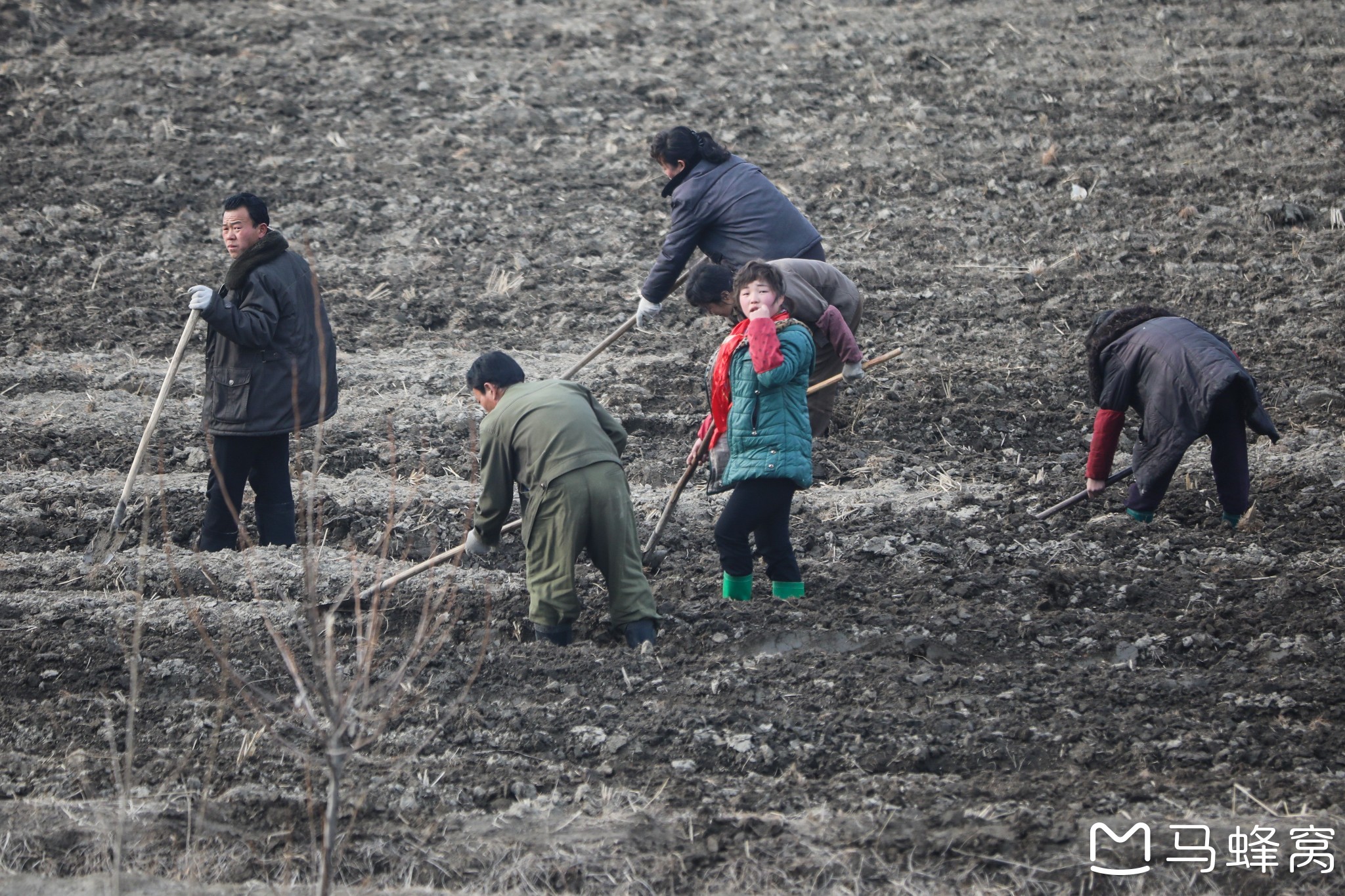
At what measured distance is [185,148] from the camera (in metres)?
10.8

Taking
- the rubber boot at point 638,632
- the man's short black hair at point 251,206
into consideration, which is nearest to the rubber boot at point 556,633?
the rubber boot at point 638,632

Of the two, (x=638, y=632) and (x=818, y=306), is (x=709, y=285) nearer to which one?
(x=818, y=306)

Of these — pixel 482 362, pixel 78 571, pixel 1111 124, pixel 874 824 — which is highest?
pixel 1111 124

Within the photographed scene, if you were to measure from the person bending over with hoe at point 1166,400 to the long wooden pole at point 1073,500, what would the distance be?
0.05 metres

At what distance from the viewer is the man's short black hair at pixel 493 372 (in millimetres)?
4777

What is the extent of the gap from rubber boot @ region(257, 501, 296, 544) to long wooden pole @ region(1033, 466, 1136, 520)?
358 centimetres

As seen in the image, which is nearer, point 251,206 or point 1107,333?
point 251,206

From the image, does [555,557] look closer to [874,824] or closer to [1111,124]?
[874,824]

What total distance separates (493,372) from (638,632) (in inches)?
46.6

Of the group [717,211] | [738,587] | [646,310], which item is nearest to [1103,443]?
[738,587]

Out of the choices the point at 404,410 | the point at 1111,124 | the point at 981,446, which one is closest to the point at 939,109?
the point at 1111,124

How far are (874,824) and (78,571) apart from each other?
3.85 metres

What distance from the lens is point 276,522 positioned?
228 inches

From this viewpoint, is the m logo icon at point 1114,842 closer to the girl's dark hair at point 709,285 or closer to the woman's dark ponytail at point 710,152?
the girl's dark hair at point 709,285
